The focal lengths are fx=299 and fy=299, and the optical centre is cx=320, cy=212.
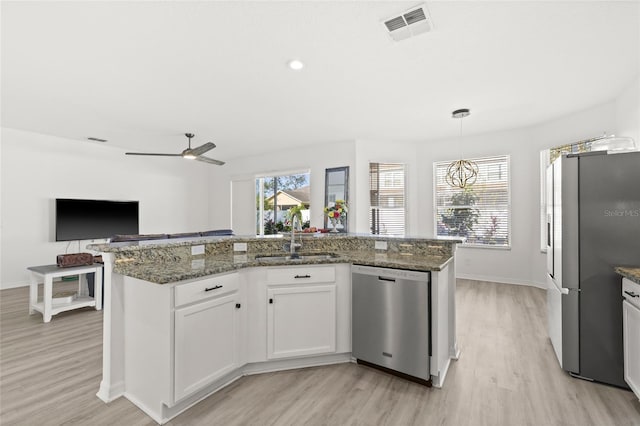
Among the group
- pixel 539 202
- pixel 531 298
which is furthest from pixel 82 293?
pixel 539 202

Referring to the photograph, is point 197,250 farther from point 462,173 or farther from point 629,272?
→ point 462,173

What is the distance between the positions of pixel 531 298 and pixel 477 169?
2.40m

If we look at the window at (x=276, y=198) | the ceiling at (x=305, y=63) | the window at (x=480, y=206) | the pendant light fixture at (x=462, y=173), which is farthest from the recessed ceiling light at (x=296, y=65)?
the window at (x=480, y=206)

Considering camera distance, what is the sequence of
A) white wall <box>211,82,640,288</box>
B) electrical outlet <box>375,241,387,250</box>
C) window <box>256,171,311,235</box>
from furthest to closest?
window <box>256,171,311,235</box> → white wall <box>211,82,640,288</box> → electrical outlet <box>375,241,387,250</box>

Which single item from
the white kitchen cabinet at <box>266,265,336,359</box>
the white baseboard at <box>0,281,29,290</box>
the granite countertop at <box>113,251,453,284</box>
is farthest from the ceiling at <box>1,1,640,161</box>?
the white baseboard at <box>0,281,29,290</box>

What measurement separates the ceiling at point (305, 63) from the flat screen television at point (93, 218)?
1539mm

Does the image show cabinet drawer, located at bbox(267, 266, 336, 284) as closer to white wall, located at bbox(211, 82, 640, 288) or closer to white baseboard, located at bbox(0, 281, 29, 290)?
A: white wall, located at bbox(211, 82, 640, 288)

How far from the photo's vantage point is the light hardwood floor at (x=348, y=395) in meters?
1.83

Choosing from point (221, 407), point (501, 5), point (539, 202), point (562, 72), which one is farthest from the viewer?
point (539, 202)

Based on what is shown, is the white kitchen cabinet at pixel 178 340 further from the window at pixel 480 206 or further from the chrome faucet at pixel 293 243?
the window at pixel 480 206

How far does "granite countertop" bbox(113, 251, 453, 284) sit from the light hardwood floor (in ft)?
2.83

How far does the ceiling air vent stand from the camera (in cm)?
211

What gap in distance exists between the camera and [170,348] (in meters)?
1.78

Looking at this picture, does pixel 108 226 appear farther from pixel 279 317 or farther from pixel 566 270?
pixel 566 270
